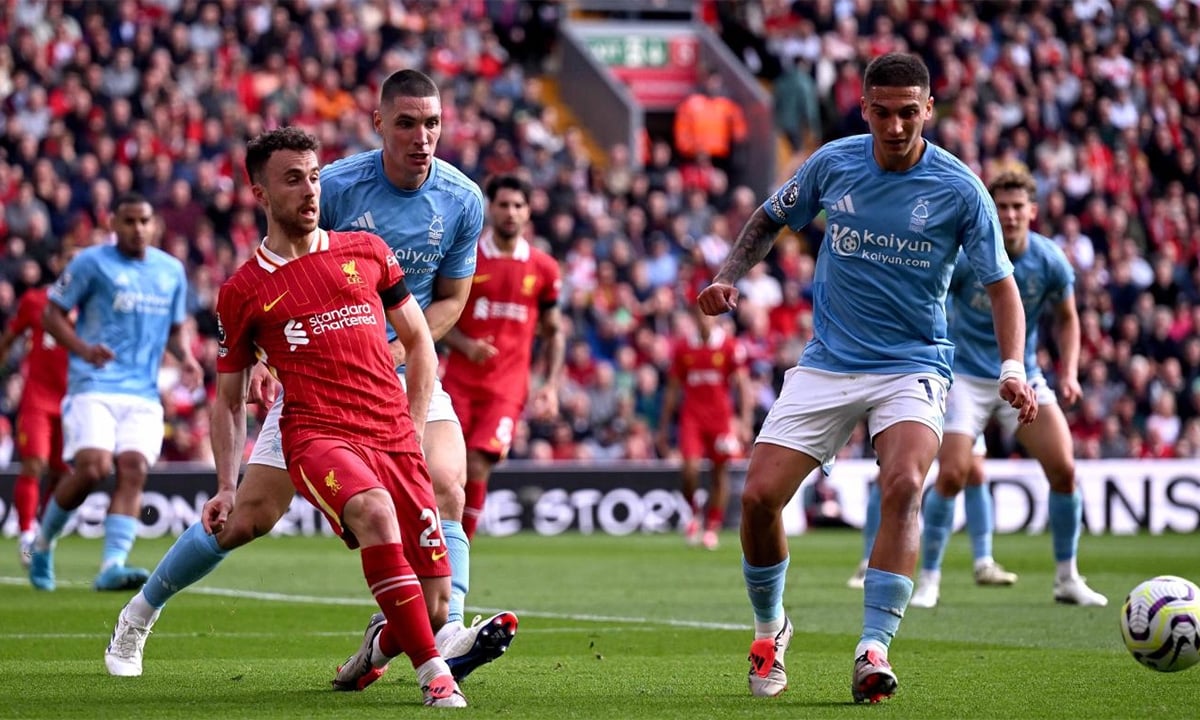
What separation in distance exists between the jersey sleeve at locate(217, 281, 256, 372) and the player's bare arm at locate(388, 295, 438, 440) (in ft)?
1.81

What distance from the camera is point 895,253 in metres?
7.80

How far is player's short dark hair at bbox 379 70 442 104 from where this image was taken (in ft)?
26.2

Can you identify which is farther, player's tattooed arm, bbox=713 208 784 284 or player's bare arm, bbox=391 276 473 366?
player's bare arm, bbox=391 276 473 366

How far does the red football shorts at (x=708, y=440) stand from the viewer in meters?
21.1

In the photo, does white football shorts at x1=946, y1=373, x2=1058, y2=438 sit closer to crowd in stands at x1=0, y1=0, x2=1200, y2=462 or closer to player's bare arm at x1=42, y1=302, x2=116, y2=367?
player's bare arm at x1=42, y1=302, x2=116, y2=367

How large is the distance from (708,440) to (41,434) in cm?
800

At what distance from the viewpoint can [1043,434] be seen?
12648 millimetres

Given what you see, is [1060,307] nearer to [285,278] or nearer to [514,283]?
[514,283]

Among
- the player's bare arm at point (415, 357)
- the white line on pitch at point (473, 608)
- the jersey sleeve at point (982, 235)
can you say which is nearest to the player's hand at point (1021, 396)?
the jersey sleeve at point (982, 235)

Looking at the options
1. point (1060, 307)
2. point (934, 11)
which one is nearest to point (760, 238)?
point (1060, 307)

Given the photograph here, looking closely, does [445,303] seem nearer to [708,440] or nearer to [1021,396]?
[1021,396]

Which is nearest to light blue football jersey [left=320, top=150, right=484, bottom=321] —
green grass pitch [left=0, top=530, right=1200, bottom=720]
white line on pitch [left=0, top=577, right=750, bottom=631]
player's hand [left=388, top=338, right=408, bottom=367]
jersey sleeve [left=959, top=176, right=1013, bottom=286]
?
player's hand [left=388, top=338, right=408, bottom=367]

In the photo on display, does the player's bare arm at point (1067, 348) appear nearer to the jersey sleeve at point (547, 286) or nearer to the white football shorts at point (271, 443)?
the jersey sleeve at point (547, 286)

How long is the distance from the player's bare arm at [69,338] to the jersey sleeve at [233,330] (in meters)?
5.73
